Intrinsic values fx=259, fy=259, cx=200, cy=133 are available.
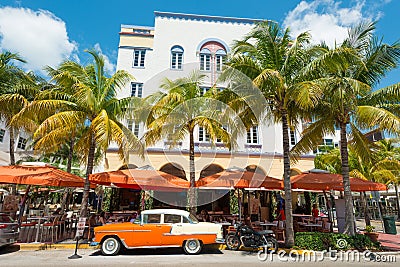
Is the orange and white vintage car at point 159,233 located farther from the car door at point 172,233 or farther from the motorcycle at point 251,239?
the motorcycle at point 251,239

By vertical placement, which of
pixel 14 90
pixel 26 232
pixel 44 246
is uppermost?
pixel 14 90

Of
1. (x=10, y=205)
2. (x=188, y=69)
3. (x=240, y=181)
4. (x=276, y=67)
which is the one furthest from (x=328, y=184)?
(x=10, y=205)

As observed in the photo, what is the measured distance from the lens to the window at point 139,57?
22869mm

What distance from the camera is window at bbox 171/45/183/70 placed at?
74.2ft

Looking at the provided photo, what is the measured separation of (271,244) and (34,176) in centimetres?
984

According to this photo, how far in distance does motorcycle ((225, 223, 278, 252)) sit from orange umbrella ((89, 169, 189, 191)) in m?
3.22

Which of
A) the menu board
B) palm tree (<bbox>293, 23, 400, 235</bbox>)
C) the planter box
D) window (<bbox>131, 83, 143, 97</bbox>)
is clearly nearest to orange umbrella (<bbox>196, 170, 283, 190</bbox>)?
palm tree (<bbox>293, 23, 400, 235</bbox>)

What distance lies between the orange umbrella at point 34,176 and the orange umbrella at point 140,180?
1158mm

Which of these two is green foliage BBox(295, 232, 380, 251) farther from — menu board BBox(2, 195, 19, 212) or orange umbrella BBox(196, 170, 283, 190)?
menu board BBox(2, 195, 19, 212)

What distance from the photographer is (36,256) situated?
8820mm

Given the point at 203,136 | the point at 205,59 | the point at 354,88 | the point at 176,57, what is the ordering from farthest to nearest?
the point at 176,57 → the point at 205,59 → the point at 203,136 → the point at 354,88

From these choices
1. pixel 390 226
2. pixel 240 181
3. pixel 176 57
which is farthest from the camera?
pixel 176 57

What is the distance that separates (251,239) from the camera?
997cm

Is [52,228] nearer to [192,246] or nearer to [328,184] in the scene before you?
[192,246]
